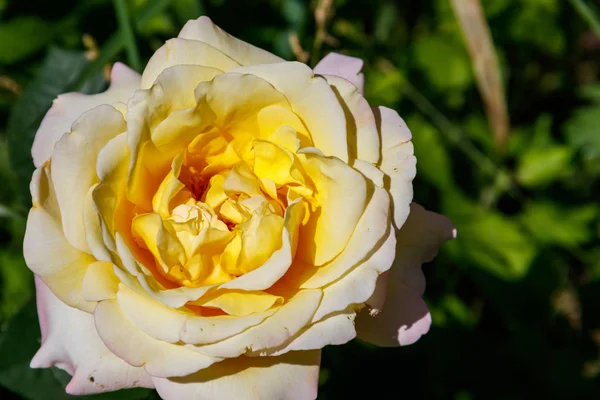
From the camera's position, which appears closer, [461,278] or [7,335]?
[7,335]

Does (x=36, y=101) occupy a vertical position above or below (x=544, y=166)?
above

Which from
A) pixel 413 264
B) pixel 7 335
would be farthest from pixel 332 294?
pixel 7 335

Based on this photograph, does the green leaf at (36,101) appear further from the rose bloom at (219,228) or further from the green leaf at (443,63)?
the green leaf at (443,63)

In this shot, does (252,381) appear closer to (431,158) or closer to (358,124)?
(358,124)

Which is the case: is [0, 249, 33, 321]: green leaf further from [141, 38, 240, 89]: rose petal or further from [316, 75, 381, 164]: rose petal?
[316, 75, 381, 164]: rose petal

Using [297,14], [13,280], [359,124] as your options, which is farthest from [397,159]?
[13,280]

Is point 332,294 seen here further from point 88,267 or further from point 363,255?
point 88,267
